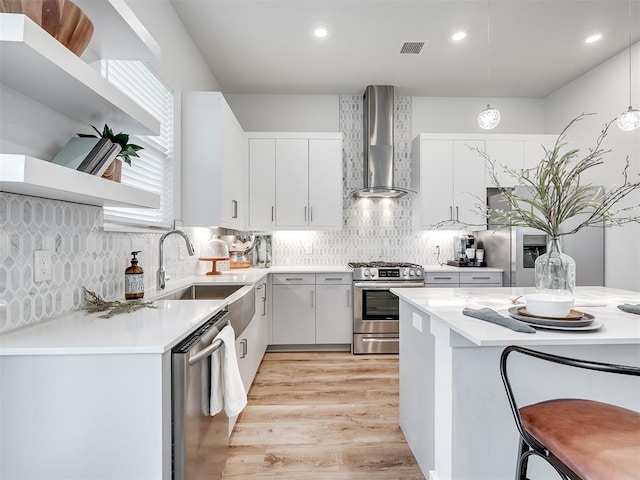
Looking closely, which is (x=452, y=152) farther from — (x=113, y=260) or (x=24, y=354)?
(x=24, y=354)

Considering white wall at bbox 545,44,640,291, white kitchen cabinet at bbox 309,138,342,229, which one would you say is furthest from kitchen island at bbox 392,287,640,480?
white kitchen cabinet at bbox 309,138,342,229

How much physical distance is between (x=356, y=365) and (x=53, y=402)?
110 inches

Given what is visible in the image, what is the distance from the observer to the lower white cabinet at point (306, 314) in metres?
3.81

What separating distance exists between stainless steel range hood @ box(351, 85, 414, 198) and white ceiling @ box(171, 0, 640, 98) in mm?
169

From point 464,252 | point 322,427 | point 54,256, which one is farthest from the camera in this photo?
point 464,252

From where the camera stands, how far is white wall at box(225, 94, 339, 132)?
4367mm

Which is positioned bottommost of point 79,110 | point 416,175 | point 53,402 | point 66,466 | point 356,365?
point 356,365

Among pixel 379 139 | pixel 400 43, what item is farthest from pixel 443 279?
pixel 400 43

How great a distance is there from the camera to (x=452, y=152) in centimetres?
411

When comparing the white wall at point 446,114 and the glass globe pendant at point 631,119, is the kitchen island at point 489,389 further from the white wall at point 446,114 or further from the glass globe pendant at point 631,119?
the white wall at point 446,114

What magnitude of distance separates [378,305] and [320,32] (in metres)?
2.75

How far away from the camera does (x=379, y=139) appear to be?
165 inches

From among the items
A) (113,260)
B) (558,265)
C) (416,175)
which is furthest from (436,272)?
(113,260)

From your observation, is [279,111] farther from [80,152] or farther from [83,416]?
[83,416]
